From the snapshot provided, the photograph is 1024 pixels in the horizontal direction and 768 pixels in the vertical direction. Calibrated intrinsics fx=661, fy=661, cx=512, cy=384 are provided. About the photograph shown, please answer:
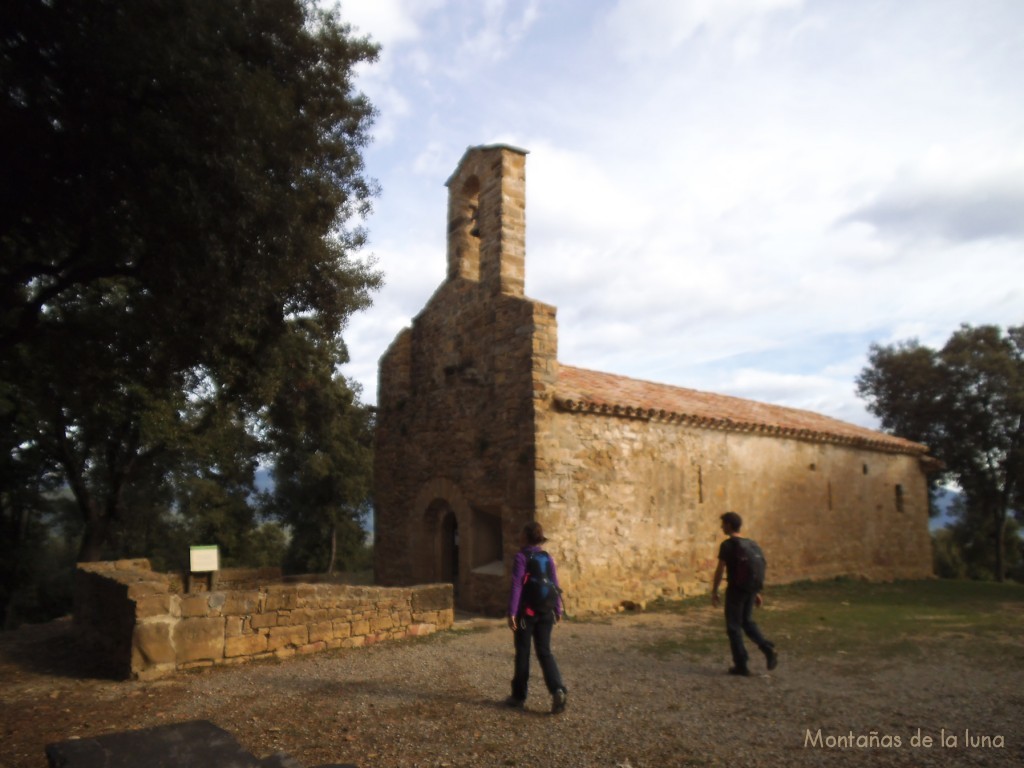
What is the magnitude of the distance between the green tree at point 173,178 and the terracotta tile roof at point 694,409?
4.66m

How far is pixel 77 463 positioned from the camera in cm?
1698

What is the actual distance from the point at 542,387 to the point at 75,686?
23.4ft

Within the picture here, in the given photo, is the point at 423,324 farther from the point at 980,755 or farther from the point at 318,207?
the point at 980,755

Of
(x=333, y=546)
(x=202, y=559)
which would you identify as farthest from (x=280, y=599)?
(x=333, y=546)

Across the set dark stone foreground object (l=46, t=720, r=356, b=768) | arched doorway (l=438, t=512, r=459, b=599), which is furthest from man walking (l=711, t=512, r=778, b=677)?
arched doorway (l=438, t=512, r=459, b=599)

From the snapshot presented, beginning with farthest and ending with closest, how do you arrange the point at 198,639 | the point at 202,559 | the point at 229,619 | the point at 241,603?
1. the point at 202,559
2. the point at 241,603
3. the point at 229,619
4. the point at 198,639

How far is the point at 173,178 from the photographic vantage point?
659cm

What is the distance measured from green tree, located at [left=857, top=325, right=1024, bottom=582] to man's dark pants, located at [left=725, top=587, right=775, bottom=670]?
844 inches

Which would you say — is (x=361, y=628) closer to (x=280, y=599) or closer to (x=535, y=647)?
(x=280, y=599)

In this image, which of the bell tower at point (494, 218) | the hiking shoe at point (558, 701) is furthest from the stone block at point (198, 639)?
the bell tower at point (494, 218)

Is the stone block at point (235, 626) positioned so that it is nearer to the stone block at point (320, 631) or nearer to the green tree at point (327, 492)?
the stone block at point (320, 631)

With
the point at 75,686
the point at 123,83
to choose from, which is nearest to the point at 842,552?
the point at 75,686

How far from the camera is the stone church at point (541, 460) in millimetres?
10984

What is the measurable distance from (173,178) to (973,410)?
2680 centimetres
